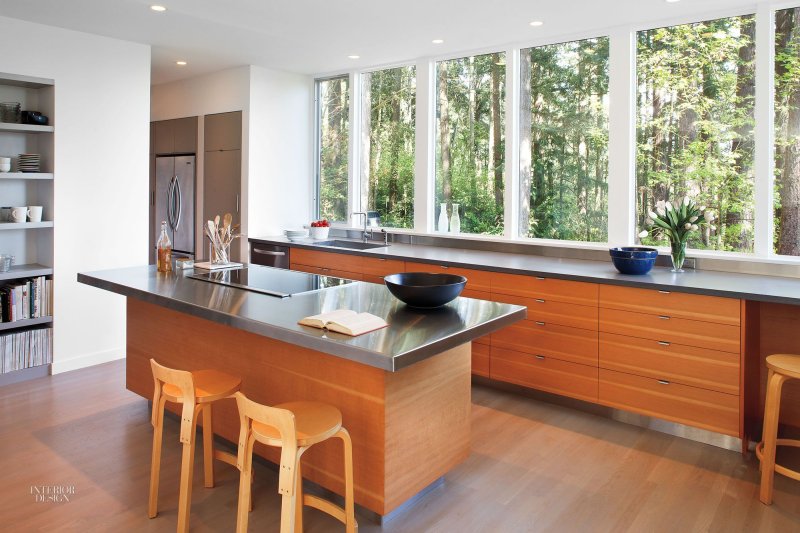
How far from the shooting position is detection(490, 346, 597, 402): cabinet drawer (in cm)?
Answer: 372

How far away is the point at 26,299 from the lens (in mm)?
4340

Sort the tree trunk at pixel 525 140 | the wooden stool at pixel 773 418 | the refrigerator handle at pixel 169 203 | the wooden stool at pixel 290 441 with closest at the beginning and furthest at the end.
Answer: the wooden stool at pixel 290 441 → the wooden stool at pixel 773 418 → the tree trunk at pixel 525 140 → the refrigerator handle at pixel 169 203

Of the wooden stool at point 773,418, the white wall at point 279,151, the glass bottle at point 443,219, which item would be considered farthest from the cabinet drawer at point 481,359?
the white wall at point 279,151

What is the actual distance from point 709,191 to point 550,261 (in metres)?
1.15

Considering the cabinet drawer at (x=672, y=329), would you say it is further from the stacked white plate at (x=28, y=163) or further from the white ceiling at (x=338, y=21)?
the stacked white plate at (x=28, y=163)

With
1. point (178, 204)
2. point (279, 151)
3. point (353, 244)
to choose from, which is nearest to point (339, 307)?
point (353, 244)

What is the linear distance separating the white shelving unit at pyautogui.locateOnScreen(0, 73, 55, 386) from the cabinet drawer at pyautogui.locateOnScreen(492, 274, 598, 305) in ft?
11.2

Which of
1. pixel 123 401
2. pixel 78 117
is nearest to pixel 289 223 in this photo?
pixel 78 117

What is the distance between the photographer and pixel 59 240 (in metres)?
4.52

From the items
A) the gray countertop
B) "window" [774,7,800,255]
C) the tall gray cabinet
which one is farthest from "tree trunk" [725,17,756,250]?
the tall gray cabinet

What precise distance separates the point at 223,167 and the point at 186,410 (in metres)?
4.11

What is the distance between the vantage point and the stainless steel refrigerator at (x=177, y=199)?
637cm

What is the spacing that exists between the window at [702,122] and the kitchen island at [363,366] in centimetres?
212

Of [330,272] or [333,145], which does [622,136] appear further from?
[333,145]
